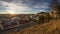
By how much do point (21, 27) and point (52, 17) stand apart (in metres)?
0.69

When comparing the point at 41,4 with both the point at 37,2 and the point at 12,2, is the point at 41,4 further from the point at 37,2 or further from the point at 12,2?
the point at 12,2

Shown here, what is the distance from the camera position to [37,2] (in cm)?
240

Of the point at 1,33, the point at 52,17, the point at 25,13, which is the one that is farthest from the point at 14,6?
the point at 52,17

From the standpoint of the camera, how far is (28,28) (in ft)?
7.38

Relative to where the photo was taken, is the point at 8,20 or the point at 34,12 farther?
the point at 34,12

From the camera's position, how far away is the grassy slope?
2240 mm

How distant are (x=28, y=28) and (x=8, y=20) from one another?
40 cm

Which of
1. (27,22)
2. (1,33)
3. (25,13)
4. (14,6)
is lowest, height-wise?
(1,33)

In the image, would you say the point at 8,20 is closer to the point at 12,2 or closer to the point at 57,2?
the point at 12,2

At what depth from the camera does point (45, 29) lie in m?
2.35

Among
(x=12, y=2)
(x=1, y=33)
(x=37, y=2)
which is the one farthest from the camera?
(x=37, y=2)

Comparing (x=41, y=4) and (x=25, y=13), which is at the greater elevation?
(x=41, y=4)

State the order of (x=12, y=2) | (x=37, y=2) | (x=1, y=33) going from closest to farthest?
(x=1, y=33), (x=12, y=2), (x=37, y=2)

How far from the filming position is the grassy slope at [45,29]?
7.35 ft
